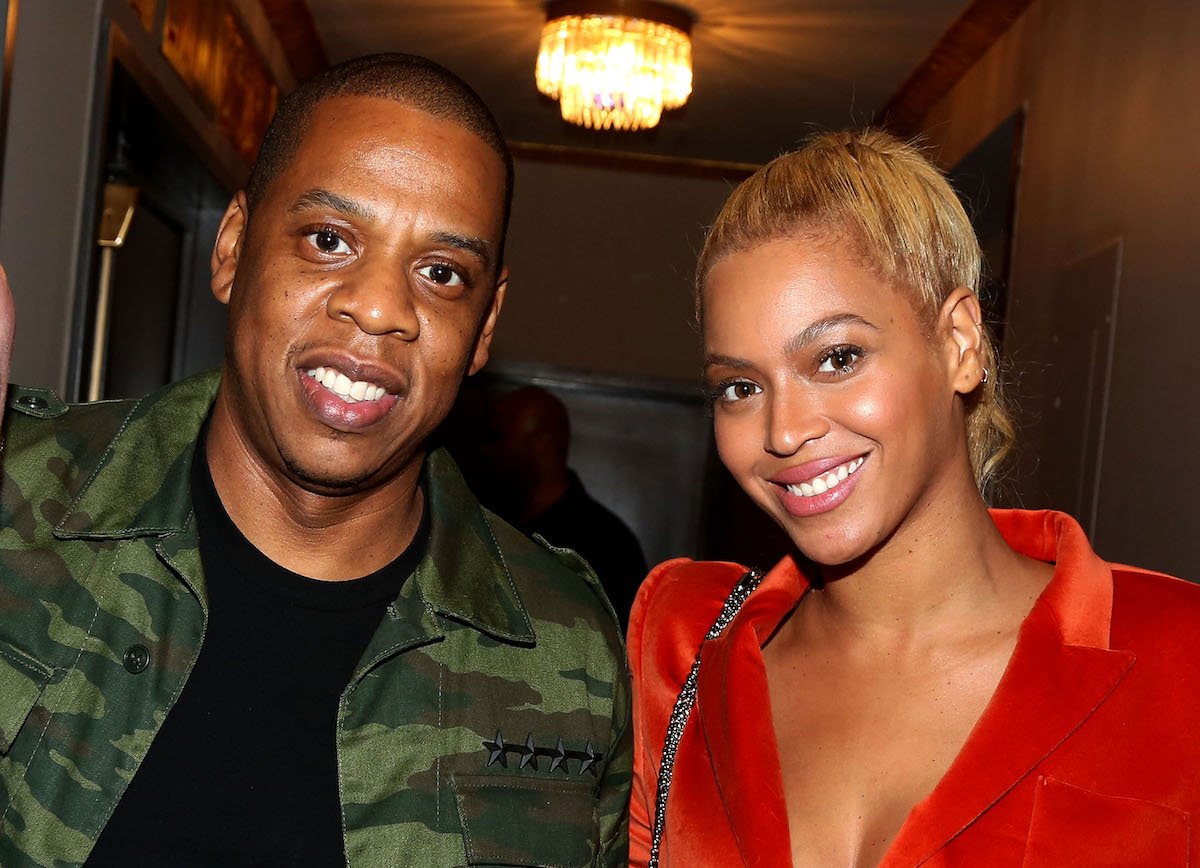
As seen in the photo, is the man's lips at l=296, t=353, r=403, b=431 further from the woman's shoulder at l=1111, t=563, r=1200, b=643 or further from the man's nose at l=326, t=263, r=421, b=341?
the woman's shoulder at l=1111, t=563, r=1200, b=643

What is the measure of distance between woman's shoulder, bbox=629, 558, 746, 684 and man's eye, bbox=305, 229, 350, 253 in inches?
30.7

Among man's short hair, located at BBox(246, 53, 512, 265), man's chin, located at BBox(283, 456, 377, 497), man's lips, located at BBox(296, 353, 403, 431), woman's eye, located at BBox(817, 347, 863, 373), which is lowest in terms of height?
man's chin, located at BBox(283, 456, 377, 497)

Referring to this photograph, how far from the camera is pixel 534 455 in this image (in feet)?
17.0

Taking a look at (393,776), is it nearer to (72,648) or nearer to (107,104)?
(72,648)

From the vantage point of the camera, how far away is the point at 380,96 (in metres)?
1.89

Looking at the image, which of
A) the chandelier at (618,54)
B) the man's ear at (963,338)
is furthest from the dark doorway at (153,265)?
the man's ear at (963,338)

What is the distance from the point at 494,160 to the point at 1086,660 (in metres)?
1.08

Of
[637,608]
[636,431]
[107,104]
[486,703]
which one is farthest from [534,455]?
[486,703]

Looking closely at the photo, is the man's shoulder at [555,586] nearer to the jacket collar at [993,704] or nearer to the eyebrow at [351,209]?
the jacket collar at [993,704]

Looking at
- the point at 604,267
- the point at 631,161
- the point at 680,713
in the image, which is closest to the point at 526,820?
the point at 680,713

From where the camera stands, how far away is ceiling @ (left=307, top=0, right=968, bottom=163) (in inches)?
187

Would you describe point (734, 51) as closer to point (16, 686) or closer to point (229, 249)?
point (229, 249)

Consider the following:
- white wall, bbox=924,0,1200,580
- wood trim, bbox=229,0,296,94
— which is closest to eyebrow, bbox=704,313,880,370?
white wall, bbox=924,0,1200,580

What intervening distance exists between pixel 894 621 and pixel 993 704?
0.71ft
